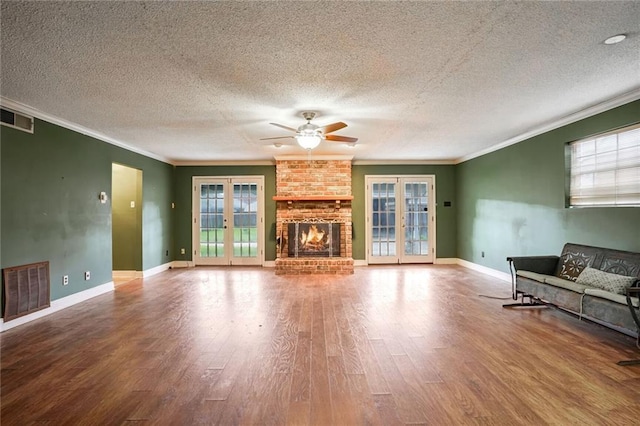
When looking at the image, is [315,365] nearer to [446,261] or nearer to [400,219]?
[400,219]

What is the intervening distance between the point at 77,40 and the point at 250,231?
18.2ft

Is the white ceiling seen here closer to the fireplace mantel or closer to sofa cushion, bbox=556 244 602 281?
sofa cushion, bbox=556 244 602 281

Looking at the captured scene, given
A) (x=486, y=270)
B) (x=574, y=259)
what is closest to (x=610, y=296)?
(x=574, y=259)

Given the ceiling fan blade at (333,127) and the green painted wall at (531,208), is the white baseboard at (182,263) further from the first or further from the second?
the green painted wall at (531,208)

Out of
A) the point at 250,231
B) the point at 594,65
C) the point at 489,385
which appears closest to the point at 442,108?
the point at 594,65

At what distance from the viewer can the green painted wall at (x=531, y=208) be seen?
146 inches

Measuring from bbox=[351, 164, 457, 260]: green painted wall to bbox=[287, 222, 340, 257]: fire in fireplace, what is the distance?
0.71m

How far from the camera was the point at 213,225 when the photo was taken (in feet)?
24.9

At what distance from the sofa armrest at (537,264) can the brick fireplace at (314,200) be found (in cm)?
339

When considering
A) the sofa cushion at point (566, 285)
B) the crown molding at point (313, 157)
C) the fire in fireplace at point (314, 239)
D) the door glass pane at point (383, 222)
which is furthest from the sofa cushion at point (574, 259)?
the crown molding at point (313, 157)

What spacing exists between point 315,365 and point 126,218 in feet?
18.0

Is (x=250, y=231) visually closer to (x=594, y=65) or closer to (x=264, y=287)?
(x=264, y=287)

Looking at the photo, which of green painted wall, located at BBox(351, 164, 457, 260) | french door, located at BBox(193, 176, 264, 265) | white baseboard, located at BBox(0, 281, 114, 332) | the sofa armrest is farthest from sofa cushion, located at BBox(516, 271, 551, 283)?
white baseboard, located at BBox(0, 281, 114, 332)

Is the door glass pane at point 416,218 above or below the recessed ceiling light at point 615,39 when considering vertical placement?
below
